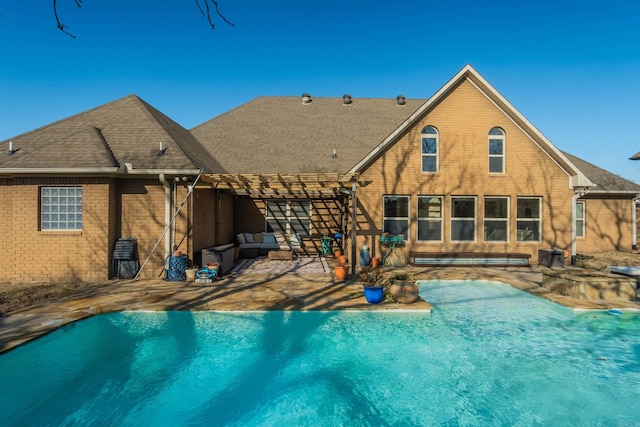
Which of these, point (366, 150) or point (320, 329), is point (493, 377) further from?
point (366, 150)

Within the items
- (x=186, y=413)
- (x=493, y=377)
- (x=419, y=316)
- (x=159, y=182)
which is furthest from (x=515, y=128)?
(x=186, y=413)

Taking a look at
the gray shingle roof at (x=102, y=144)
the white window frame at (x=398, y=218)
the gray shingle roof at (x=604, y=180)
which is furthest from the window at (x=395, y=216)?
the gray shingle roof at (x=604, y=180)

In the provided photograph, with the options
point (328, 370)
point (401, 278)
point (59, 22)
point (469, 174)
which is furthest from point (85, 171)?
point (469, 174)

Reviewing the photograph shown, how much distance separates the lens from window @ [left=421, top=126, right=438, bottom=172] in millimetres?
15078

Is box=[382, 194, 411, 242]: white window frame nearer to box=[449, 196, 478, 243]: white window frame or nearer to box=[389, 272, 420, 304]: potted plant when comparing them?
box=[449, 196, 478, 243]: white window frame

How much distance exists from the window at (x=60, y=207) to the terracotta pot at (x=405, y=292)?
10.8 meters

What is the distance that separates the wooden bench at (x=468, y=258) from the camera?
14672mm

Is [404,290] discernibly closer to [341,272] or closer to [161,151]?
[341,272]

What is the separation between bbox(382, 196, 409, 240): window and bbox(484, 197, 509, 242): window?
12.1 feet

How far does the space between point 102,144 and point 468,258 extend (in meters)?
15.4

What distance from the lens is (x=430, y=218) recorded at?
1517 cm

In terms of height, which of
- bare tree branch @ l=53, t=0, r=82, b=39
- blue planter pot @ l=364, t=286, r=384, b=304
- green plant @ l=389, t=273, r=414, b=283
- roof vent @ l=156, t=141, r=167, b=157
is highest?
roof vent @ l=156, t=141, r=167, b=157

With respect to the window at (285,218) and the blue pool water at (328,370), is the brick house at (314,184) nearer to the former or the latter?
the window at (285,218)

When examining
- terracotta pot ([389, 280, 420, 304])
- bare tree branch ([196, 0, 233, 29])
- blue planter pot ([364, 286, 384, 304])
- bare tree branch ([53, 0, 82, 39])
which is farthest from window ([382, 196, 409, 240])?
bare tree branch ([53, 0, 82, 39])
